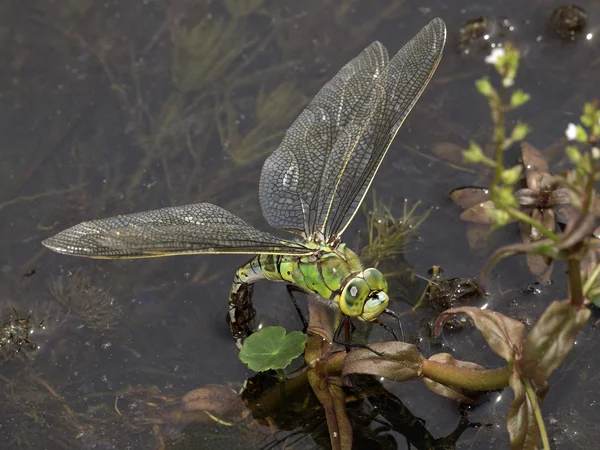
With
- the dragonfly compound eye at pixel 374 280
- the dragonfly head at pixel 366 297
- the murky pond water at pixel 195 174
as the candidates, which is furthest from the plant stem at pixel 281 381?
the dragonfly compound eye at pixel 374 280

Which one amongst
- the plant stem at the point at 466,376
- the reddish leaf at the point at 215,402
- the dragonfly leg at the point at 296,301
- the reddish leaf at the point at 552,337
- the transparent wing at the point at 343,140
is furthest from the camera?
the transparent wing at the point at 343,140

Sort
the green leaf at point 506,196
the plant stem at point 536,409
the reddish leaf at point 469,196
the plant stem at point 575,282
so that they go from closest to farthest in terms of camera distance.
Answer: the green leaf at point 506,196, the plant stem at point 575,282, the plant stem at point 536,409, the reddish leaf at point 469,196

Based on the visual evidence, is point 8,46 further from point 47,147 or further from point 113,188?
point 113,188

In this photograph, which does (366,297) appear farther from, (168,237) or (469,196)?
(469,196)

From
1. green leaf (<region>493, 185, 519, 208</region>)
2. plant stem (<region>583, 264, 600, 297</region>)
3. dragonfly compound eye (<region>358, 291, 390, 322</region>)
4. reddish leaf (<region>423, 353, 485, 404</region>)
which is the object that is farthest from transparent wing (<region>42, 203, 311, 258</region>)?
green leaf (<region>493, 185, 519, 208</region>)

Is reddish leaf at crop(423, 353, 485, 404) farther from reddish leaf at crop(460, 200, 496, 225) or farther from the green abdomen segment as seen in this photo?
reddish leaf at crop(460, 200, 496, 225)

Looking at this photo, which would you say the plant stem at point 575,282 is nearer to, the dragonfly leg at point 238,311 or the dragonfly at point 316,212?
the dragonfly at point 316,212
